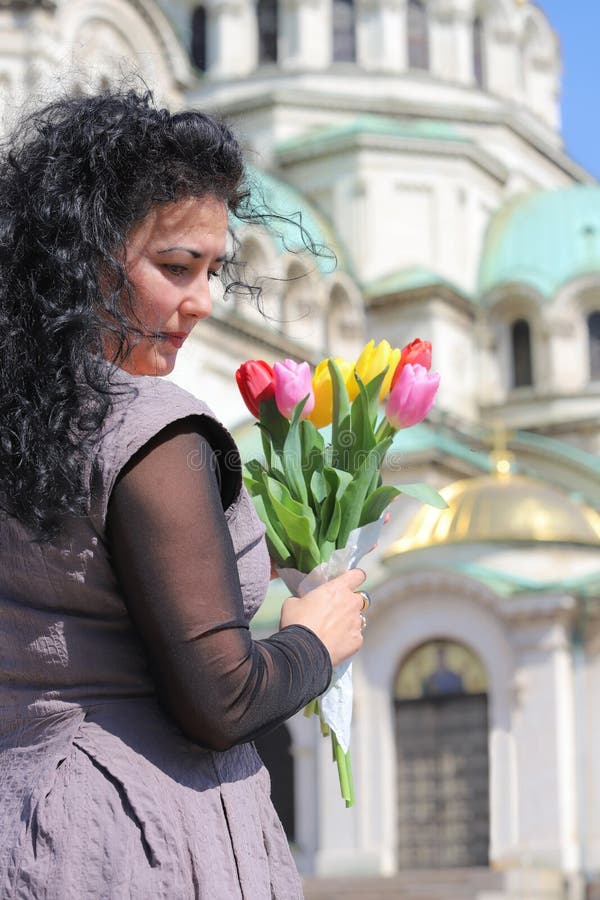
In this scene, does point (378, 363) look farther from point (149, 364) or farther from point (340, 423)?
point (149, 364)

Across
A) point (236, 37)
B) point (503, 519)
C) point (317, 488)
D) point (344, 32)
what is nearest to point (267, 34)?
point (236, 37)

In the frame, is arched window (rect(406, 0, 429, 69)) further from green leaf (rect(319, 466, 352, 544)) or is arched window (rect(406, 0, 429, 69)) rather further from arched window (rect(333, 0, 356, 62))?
green leaf (rect(319, 466, 352, 544))

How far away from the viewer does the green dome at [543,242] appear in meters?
25.5

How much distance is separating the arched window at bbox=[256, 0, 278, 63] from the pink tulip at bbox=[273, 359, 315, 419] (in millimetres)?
25862

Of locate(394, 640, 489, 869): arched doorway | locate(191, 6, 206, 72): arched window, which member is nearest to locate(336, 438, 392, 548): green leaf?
locate(394, 640, 489, 869): arched doorway

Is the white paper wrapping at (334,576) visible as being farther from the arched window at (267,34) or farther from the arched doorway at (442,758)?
the arched window at (267,34)

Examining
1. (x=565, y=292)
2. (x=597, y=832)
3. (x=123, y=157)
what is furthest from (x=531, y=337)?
(x=123, y=157)

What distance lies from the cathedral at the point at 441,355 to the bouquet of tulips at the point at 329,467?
23.8 feet

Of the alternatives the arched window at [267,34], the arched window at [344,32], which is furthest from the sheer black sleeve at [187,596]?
the arched window at [267,34]

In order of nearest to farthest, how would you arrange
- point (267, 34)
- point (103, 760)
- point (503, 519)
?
point (103, 760) < point (503, 519) < point (267, 34)

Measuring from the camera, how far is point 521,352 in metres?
25.8

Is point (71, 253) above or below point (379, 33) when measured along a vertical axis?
below

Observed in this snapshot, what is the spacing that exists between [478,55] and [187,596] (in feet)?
92.1

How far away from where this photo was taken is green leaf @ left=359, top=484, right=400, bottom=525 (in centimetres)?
239
